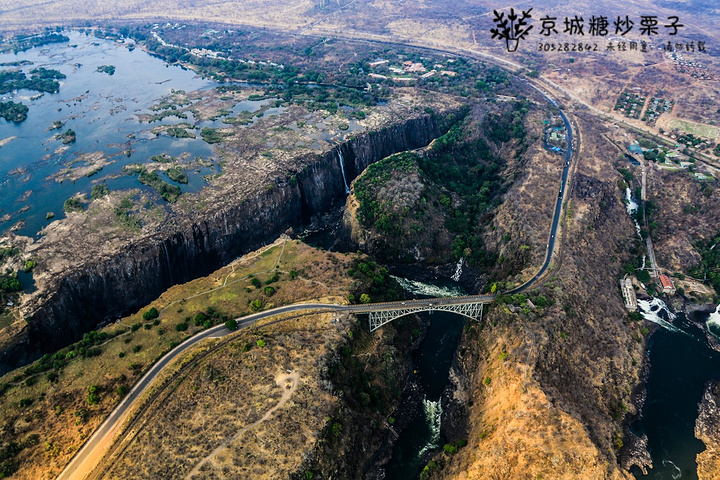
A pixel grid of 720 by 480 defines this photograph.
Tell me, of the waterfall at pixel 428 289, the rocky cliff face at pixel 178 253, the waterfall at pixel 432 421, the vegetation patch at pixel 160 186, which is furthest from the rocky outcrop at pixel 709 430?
the vegetation patch at pixel 160 186

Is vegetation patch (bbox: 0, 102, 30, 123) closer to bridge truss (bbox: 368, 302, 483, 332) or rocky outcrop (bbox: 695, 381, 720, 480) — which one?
bridge truss (bbox: 368, 302, 483, 332)

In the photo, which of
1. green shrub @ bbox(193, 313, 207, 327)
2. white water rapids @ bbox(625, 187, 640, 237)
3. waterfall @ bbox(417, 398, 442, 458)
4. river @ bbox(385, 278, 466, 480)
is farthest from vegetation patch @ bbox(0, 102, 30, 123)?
white water rapids @ bbox(625, 187, 640, 237)

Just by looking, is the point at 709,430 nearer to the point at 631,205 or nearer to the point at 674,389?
the point at 674,389

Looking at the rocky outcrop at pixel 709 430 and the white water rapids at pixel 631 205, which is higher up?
the white water rapids at pixel 631 205

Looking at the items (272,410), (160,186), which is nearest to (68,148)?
(160,186)

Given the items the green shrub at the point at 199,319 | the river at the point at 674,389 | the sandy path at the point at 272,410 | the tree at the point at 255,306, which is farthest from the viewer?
the tree at the point at 255,306

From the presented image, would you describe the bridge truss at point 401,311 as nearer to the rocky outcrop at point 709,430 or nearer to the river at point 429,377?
the river at point 429,377

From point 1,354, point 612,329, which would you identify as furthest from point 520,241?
point 1,354
